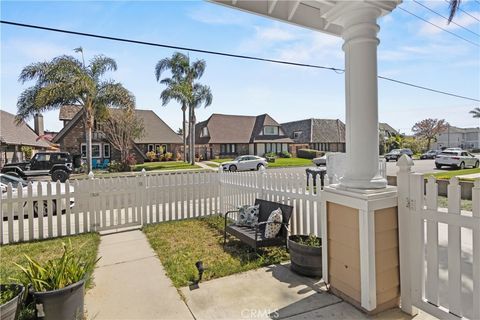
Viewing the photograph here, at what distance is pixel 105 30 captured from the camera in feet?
15.5

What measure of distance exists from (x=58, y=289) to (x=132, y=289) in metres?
1.04

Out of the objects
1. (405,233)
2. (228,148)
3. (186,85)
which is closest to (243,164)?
(186,85)

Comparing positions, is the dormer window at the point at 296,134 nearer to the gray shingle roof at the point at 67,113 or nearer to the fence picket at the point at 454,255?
the gray shingle roof at the point at 67,113

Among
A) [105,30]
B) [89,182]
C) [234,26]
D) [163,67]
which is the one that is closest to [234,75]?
[234,26]

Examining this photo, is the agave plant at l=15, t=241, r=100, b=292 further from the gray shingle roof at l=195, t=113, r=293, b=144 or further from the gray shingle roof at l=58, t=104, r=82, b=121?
the gray shingle roof at l=195, t=113, r=293, b=144

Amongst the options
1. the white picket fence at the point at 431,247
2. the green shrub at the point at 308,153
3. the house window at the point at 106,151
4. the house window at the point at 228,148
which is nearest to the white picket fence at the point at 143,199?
the white picket fence at the point at 431,247

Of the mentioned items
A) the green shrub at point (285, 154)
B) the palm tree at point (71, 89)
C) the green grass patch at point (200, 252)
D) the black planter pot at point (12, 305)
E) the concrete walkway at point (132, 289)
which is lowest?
the concrete walkway at point (132, 289)

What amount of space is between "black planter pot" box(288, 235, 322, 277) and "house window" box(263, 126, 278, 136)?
3348cm

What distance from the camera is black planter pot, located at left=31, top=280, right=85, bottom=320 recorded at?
97.4 inches

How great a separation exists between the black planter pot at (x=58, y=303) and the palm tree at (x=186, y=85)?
2441 cm

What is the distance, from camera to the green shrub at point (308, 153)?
117 feet

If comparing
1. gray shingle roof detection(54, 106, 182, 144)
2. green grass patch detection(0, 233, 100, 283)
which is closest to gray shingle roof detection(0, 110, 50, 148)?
gray shingle roof detection(54, 106, 182, 144)

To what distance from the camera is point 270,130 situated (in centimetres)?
3712

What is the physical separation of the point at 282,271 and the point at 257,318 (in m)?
1.14
